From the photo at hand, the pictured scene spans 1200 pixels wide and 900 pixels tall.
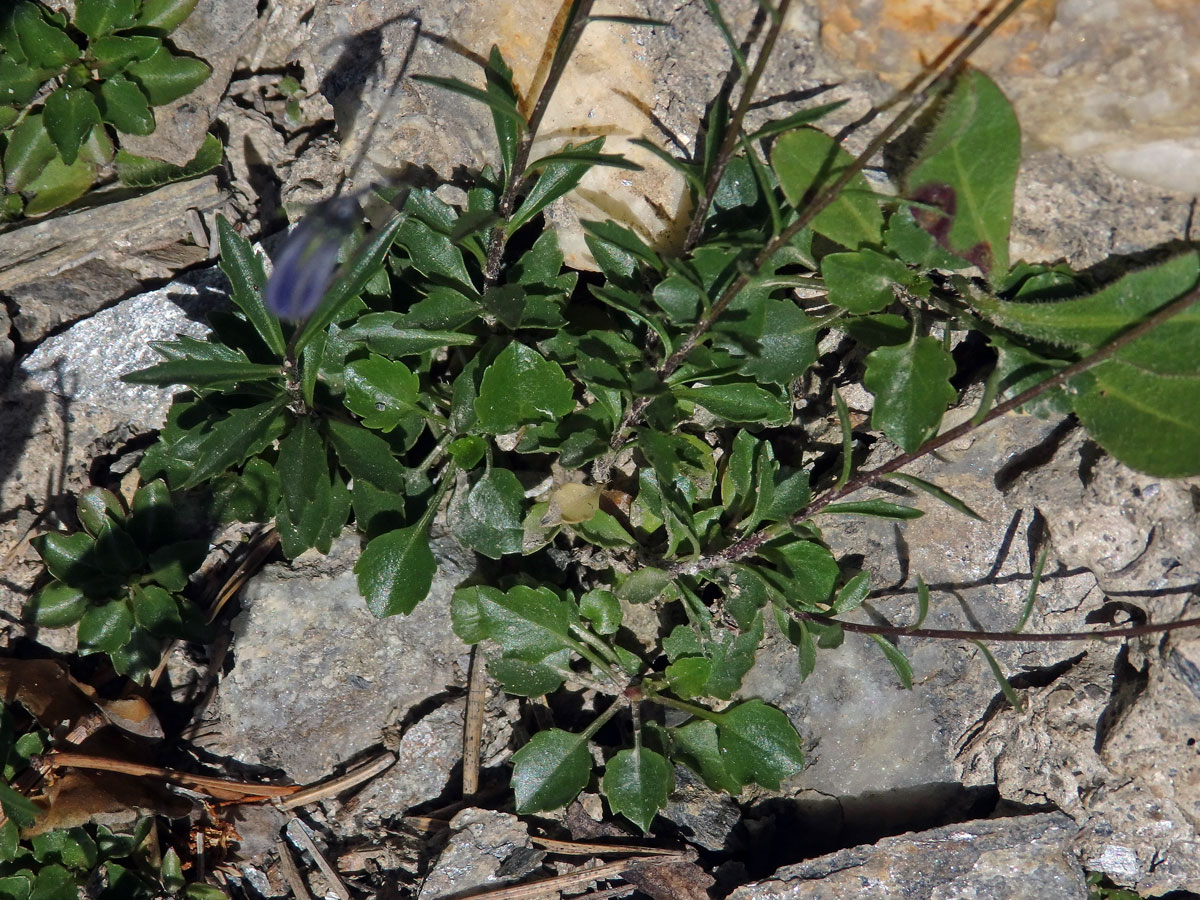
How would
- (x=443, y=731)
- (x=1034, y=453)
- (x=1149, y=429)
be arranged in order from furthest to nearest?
(x=443, y=731), (x=1034, y=453), (x=1149, y=429)

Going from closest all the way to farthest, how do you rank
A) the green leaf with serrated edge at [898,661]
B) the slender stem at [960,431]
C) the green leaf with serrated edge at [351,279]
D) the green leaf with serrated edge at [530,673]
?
the slender stem at [960,431]
the green leaf with serrated edge at [351,279]
the green leaf with serrated edge at [898,661]
the green leaf with serrated edge at [530,673]

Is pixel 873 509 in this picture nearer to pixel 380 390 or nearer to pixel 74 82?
pixel 380 390

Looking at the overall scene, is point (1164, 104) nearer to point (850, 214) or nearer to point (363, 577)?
point (850, 214)

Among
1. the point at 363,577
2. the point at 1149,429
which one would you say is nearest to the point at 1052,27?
the point at 1149,429

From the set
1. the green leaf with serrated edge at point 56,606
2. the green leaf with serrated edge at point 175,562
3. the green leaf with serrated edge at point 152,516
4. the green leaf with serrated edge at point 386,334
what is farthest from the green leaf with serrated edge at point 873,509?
the green leaf with serrated edge at point 56,606

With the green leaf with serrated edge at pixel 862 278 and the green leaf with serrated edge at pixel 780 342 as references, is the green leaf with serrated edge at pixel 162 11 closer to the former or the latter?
the green leaf with serrated edge at pixel 780 342

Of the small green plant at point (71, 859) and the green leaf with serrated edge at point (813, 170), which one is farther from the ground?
the green leaf with serrated edge at point (813, 170)

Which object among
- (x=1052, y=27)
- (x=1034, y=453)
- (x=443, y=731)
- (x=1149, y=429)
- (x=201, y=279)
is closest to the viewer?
(x=1052, y=27)
